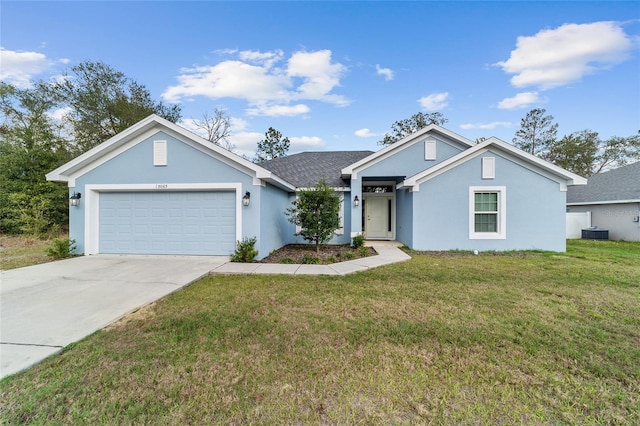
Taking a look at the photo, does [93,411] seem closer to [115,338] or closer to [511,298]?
[115,338]

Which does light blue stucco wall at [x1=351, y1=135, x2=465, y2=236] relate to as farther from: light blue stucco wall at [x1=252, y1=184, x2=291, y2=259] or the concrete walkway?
the concrete walkway

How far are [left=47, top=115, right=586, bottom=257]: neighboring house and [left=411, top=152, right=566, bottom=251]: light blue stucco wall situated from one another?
4cm

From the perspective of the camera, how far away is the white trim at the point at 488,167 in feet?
31.3

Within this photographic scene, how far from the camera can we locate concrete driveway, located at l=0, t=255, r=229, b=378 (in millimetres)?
3191

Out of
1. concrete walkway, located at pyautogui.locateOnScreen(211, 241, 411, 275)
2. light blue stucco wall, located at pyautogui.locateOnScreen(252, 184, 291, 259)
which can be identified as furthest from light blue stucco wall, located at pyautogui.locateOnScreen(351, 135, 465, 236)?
concrete walkway, located at pyautogui.locateOnScreen(211, 241, 411, 275)

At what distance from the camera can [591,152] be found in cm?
2669

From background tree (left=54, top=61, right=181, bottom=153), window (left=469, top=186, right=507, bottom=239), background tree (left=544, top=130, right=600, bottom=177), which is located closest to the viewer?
window (left=469, top=186, right=507, bottom=239)

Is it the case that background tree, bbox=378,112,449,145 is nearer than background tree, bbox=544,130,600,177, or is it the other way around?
background tree, bbox=544,130,600,177

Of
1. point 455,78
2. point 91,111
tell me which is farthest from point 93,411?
point 91,111

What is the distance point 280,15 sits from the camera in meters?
11.1

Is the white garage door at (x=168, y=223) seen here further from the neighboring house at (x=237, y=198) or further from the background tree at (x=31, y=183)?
the background tree at (x=31, y=183)

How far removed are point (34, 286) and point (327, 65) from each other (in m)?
14.5

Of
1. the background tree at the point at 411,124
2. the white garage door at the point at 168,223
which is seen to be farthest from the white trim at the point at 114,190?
the background tree at the point at 411,124

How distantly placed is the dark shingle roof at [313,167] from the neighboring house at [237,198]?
1.79 metres
